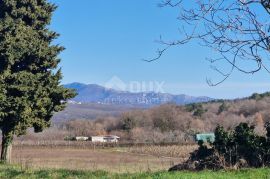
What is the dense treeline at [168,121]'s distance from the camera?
112 meters

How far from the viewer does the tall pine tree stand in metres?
26.2

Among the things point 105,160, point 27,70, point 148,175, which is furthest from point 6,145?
point 105,160

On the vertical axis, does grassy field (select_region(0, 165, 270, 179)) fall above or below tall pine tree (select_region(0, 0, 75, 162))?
below

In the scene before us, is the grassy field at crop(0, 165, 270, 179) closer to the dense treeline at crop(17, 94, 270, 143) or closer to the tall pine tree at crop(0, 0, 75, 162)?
the tall pine tree at crop(0, 0, 75, 162)

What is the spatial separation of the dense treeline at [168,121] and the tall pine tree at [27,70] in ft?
241

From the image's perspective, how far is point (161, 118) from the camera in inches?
5064

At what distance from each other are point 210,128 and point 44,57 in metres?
86.3

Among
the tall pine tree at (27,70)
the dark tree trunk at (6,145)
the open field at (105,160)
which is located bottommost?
the open field at (105,160)

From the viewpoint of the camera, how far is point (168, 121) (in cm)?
12631

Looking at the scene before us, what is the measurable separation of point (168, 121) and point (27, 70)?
100214 millimetres

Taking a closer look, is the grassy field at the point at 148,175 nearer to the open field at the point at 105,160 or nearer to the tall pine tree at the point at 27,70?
the open field at the point at 105,160

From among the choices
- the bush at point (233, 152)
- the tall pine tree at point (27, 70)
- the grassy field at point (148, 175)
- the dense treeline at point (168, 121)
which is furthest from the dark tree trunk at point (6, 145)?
the dense treeline at point (168, 121)

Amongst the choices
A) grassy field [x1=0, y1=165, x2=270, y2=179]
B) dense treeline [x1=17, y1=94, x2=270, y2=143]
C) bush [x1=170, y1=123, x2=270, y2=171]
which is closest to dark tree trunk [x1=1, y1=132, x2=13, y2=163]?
grassy field [x1=0, y1=165, x2=270, y2=179]

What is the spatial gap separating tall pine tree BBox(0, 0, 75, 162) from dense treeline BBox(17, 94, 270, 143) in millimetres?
73513
